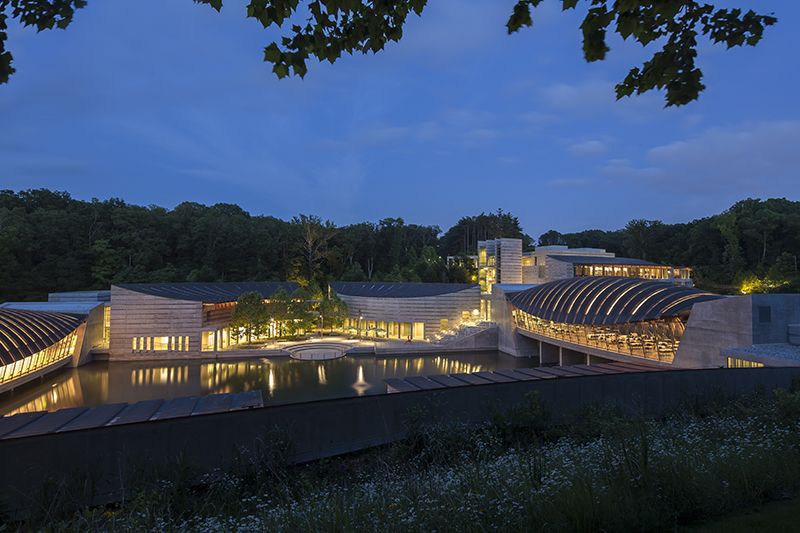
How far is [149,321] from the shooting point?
27.4 meters

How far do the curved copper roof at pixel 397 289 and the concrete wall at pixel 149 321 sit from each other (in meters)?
12.1

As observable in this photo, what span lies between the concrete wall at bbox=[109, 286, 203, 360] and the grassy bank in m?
23.2

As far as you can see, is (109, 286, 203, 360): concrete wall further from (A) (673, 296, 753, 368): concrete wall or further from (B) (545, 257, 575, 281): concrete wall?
(B) (545, 257, 575, 281): concrete wall

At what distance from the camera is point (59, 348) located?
2300 cm

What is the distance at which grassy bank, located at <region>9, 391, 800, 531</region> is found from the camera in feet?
12.1

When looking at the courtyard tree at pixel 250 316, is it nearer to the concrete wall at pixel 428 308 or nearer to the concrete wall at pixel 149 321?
the concrete wall at pixel 149 321

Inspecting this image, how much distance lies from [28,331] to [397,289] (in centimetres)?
2317

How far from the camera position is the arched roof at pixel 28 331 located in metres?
18.9

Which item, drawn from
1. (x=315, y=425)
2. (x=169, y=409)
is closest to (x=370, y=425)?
(x=315, y=425)

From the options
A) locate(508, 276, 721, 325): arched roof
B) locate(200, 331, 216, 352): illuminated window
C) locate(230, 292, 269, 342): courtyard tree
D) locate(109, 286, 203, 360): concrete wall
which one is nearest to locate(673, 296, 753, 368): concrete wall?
locate(508, 276, 721, 325): arched roof

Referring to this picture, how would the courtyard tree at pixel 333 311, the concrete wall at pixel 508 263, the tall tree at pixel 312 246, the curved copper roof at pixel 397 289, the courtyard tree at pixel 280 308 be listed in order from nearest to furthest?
the courtyard tree at pixel 280 308 < the curved copper roof at pixel 397 289 < the courtyard tree at pixel 333 311 < the concrete wall at pixel 508 263 < the tall tree at pixel 312 246

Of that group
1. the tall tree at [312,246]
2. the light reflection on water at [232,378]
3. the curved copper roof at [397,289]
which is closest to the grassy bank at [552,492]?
the light reflection on water at [232,378]

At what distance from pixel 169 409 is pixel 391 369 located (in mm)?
14727

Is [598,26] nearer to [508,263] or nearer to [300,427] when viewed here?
[300,427]
